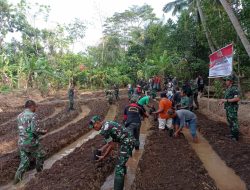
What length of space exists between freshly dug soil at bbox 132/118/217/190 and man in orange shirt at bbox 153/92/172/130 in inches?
52.2

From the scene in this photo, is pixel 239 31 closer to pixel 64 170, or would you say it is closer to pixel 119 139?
pixel 119 139

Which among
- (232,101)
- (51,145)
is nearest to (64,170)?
(51,145)

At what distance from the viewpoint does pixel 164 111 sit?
1109cm

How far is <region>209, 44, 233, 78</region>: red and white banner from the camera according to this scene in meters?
11.9

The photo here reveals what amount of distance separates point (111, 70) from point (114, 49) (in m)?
9.96

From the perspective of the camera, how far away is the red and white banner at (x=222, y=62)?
470 inches

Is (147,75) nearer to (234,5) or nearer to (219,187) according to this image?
(234,5)

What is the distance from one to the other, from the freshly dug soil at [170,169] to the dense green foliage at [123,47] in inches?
404

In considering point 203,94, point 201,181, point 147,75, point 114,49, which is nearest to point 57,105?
point 203,94

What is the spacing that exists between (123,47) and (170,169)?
154 ft

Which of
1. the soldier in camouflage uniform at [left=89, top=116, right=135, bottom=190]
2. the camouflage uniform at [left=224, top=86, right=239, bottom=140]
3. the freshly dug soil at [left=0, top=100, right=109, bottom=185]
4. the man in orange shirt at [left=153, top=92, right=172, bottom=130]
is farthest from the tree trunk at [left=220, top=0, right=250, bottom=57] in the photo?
the soldier in camouflage uniform at [left=89, top=116, right=135, bottom=190]

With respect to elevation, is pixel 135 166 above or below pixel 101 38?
below

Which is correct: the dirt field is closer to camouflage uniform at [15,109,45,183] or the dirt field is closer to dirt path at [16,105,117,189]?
dirt path at [16,105,117,189]

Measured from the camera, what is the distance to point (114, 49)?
4584 centimetres
